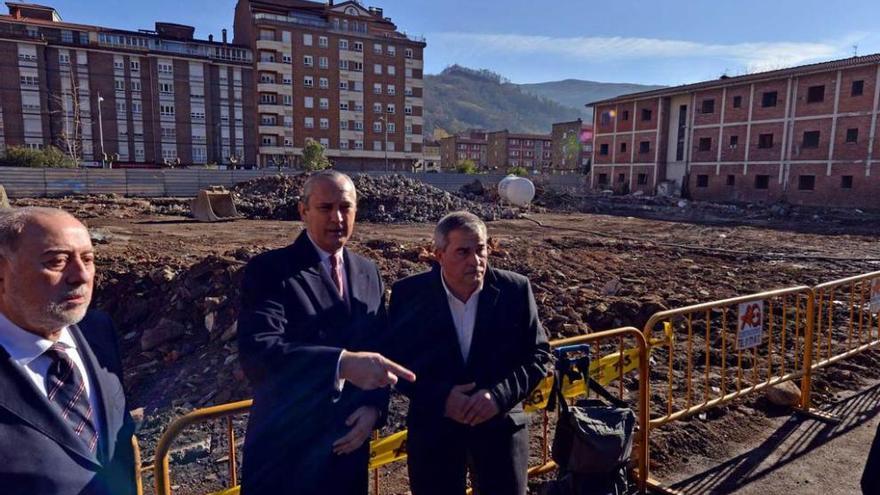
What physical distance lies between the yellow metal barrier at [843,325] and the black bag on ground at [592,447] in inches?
130

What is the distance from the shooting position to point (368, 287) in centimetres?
234

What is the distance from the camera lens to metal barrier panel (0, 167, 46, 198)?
26781 millimetres

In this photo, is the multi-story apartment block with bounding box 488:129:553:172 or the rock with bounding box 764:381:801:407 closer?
the rock with bounding box 764:381:801:407

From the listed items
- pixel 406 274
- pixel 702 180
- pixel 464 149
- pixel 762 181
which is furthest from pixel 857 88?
pixel 464 149

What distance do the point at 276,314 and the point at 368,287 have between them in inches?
18.5

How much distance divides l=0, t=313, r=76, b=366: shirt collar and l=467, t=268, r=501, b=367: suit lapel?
5.39ft

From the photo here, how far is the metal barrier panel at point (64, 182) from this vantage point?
27797mm

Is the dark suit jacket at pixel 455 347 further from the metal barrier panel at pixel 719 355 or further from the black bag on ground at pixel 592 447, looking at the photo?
the metal barrier panel at pixel 719 355

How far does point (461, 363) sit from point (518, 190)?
23649mm

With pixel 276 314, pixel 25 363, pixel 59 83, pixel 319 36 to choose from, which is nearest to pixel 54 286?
pixel 25 363

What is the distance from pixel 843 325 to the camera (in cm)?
774

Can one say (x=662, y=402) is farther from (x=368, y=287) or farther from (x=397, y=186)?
(x=397, y=186)

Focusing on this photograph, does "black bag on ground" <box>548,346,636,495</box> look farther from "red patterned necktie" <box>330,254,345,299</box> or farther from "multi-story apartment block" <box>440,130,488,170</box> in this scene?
"multi-story apartment block" <box>440,130,488,170</box>

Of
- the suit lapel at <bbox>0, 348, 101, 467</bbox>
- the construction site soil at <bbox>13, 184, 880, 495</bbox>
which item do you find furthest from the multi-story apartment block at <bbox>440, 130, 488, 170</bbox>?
the suit lapel at <bbox>0, 348, 101, 467</bbox>
